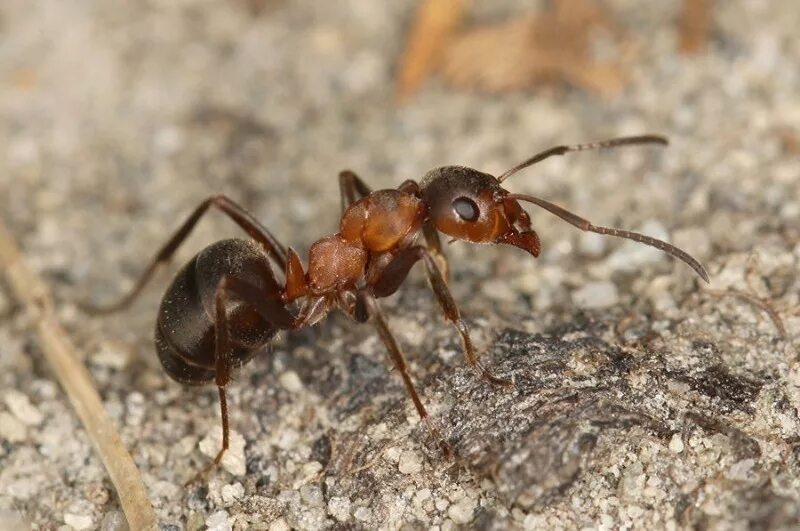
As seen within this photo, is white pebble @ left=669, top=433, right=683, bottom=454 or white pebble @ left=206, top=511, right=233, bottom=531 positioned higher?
white pebble @ left=669, top=433, right=683, bottom=454

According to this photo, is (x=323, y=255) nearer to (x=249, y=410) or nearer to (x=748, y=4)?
(x=249, y=410)

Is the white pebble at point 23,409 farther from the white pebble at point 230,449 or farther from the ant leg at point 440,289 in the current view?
the ant leg at point 440,289

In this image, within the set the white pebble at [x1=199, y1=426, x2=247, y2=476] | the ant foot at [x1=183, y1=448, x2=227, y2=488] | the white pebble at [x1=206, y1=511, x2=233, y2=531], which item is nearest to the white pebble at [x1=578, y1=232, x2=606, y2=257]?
the white pebble at [x1=199, y1=426, x2=247, y2=476]

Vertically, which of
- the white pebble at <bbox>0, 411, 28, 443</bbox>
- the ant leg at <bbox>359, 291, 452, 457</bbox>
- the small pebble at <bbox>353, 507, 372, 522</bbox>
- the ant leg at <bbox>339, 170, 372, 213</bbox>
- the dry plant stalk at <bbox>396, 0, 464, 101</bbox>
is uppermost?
the dry plant stalk at <bbox>396, 0, 464, 101</bbox>

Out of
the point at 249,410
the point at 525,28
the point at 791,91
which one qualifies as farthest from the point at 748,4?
the point at 249,410

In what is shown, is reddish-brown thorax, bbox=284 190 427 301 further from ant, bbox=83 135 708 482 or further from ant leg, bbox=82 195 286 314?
ant leg, bbox=82 195 286 314

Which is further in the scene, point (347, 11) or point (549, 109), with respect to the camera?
point (347, 11)

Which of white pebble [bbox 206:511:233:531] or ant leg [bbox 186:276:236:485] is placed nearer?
white pebble [bbox 206:511:233:531]
